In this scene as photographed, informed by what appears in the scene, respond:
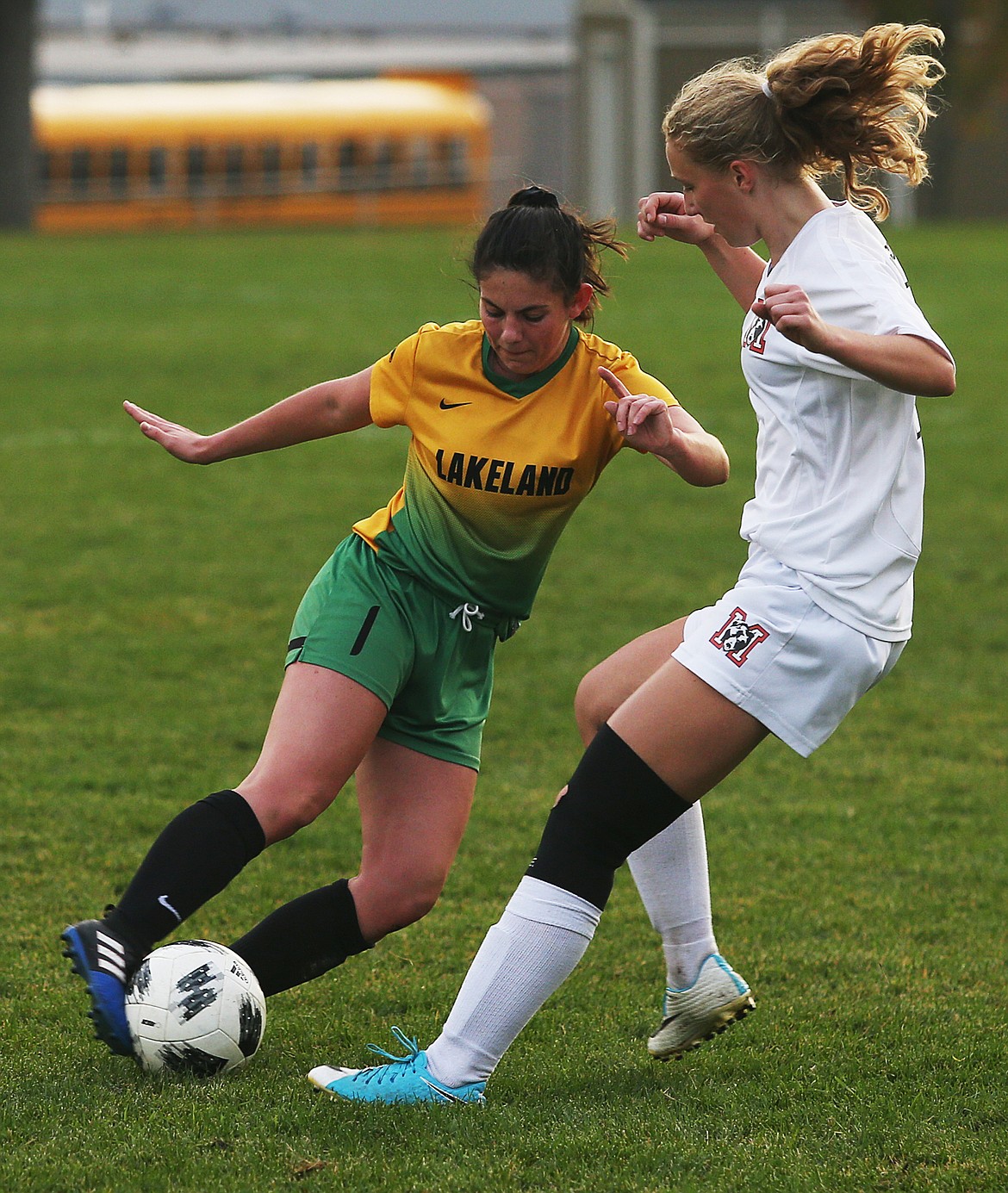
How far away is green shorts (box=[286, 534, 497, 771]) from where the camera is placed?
3.77 m

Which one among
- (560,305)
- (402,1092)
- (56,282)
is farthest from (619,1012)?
(56,282)

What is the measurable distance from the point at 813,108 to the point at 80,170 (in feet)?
119

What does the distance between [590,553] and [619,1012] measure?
5759 mm

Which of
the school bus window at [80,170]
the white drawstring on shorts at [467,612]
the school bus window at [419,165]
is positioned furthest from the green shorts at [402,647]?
the school bus window at [419,165]

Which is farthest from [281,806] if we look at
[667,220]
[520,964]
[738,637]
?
[667,220]

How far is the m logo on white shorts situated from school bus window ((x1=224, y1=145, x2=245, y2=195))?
118 feet

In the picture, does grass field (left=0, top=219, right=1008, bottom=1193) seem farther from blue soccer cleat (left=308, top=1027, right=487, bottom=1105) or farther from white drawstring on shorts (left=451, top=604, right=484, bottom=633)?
white drawstring on shorts (left=451, top=604, right=484, bottom=633)

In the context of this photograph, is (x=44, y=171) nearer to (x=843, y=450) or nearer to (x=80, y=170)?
(x=80, y=170)

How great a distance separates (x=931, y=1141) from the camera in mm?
3424

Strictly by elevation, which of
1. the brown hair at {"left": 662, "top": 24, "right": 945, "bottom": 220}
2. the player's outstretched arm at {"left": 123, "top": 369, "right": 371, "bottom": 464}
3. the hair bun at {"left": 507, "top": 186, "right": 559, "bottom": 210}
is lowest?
the player's outstretched arm at {"left": 123, "top": 369, "right": 371, "bottom": 464}

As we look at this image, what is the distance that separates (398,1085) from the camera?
3.52 m

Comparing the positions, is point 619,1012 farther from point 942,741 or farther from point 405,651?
point 942,741

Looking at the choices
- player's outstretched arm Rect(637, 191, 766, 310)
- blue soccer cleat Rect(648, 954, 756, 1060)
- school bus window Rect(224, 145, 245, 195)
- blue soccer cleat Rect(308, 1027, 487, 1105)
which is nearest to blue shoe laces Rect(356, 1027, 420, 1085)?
blue soccer cleat Rect(308, 1027, 487, 1105)

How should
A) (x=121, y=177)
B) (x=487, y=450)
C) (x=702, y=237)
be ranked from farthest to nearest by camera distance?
(x=121, y=177), (x=702, y=237), (x=487, y=450)
